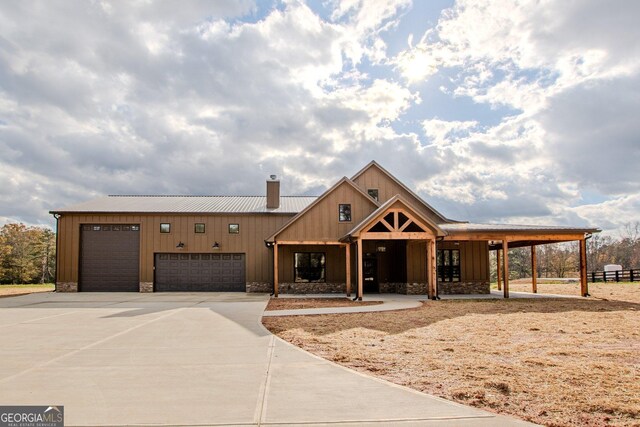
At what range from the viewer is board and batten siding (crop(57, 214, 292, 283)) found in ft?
80.0

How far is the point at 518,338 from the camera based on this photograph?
9109 mm

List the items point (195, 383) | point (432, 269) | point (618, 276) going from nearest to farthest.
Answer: point (195, 383) → point (432, 269) → point (618, 276)

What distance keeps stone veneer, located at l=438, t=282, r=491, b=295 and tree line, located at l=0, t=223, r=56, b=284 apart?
115ft

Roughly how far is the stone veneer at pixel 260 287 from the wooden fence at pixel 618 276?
24195 millimetres

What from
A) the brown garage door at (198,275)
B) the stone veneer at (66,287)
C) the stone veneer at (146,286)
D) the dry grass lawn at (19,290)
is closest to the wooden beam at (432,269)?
the brown garage door at (198,275)

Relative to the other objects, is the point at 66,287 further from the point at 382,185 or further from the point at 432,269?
the point at 432,269

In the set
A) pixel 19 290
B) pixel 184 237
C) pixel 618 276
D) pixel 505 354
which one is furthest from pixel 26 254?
pixel 618 276

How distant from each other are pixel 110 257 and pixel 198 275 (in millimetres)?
4974

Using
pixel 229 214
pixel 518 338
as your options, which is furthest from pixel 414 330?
pixel 229 214

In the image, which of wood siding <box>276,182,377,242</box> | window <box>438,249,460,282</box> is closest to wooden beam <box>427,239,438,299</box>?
window <box>438,249,460,282</box>

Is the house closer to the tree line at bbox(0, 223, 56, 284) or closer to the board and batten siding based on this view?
the board and batten siding

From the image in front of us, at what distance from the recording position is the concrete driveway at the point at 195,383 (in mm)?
4449

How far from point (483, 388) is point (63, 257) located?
24729mm

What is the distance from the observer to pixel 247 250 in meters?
24.6
